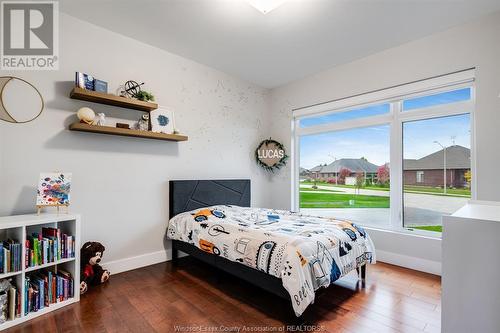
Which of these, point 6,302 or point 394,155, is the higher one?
point 394,155

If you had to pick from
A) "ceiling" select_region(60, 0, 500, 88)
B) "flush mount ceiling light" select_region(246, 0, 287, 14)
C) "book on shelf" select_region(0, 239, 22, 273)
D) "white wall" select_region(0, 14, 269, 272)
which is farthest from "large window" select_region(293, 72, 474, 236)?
"book on shelf" select_region(0, 239, 22, 273)

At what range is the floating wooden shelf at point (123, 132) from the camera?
2278mm

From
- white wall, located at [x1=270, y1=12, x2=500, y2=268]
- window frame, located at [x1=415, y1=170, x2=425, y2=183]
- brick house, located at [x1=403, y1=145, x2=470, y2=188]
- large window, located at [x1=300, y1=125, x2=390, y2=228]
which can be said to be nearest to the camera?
white wall, located at [x1=270, y1=12, x2=500, y2=268]

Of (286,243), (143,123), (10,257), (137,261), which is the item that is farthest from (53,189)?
(286,243)

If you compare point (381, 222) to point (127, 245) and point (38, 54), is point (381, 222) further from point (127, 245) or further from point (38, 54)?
point (38, 54)

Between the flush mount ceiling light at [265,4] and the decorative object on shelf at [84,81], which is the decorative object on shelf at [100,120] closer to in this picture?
the decorative object on shelf at [84,81]

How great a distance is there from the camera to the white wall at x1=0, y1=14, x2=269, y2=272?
7.20 feet

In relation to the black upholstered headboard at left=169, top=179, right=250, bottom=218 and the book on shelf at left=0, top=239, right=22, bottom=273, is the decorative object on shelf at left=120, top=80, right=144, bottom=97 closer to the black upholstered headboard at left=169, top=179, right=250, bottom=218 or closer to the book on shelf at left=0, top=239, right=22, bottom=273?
the black upholstered headboard at left=169, top=179, right=250, bottom=218

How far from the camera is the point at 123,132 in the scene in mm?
2512

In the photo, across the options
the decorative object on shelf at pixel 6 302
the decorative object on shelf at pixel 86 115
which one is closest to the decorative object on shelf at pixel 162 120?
the decorative object on shelf at pixel 86 115

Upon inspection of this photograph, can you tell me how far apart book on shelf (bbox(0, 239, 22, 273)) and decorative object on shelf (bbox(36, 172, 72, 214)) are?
36cm

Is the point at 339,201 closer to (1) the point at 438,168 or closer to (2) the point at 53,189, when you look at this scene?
(1) the point at 438,168

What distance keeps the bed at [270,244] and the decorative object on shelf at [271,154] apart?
Answer: 1.24 metres

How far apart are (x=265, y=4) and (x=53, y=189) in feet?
7.93
